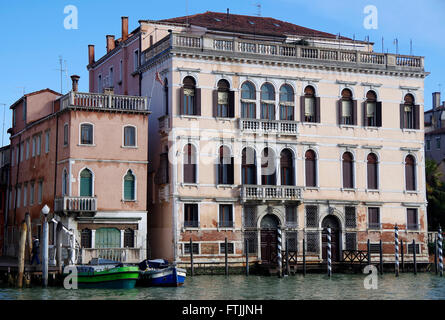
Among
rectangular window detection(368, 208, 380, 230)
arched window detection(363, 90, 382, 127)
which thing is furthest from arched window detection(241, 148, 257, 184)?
arched window detection(363, 90, 382, 127)

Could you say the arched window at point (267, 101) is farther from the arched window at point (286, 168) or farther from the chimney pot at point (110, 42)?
the chimney pot at point (110, 42)

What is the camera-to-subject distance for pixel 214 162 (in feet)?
127

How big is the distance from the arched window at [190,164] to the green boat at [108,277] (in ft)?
26.3

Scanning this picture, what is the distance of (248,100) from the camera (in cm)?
3950

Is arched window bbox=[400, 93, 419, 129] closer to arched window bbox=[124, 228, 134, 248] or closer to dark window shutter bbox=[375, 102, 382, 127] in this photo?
dark window shutter bbox=[375, 102, 382, 127]

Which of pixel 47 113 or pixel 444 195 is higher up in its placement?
pixel 47 113

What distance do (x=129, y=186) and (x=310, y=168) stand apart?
868cm

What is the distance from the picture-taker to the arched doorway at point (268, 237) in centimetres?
3947

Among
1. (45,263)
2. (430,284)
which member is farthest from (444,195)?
(45,263)

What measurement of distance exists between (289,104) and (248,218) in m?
5.62

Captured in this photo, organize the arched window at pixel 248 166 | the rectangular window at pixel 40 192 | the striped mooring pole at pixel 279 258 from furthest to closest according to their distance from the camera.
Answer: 1. the rectangular window at pixel 40 192
2. the arched window at pixel 248 166
3. the striped mooring pole at pixel 279 258

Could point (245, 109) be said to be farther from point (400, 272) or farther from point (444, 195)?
point (444, 195)

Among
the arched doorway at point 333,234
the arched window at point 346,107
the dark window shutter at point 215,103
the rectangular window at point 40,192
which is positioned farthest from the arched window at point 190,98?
the arched doorway at point 333,234

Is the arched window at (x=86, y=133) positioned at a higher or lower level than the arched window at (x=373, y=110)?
lower
